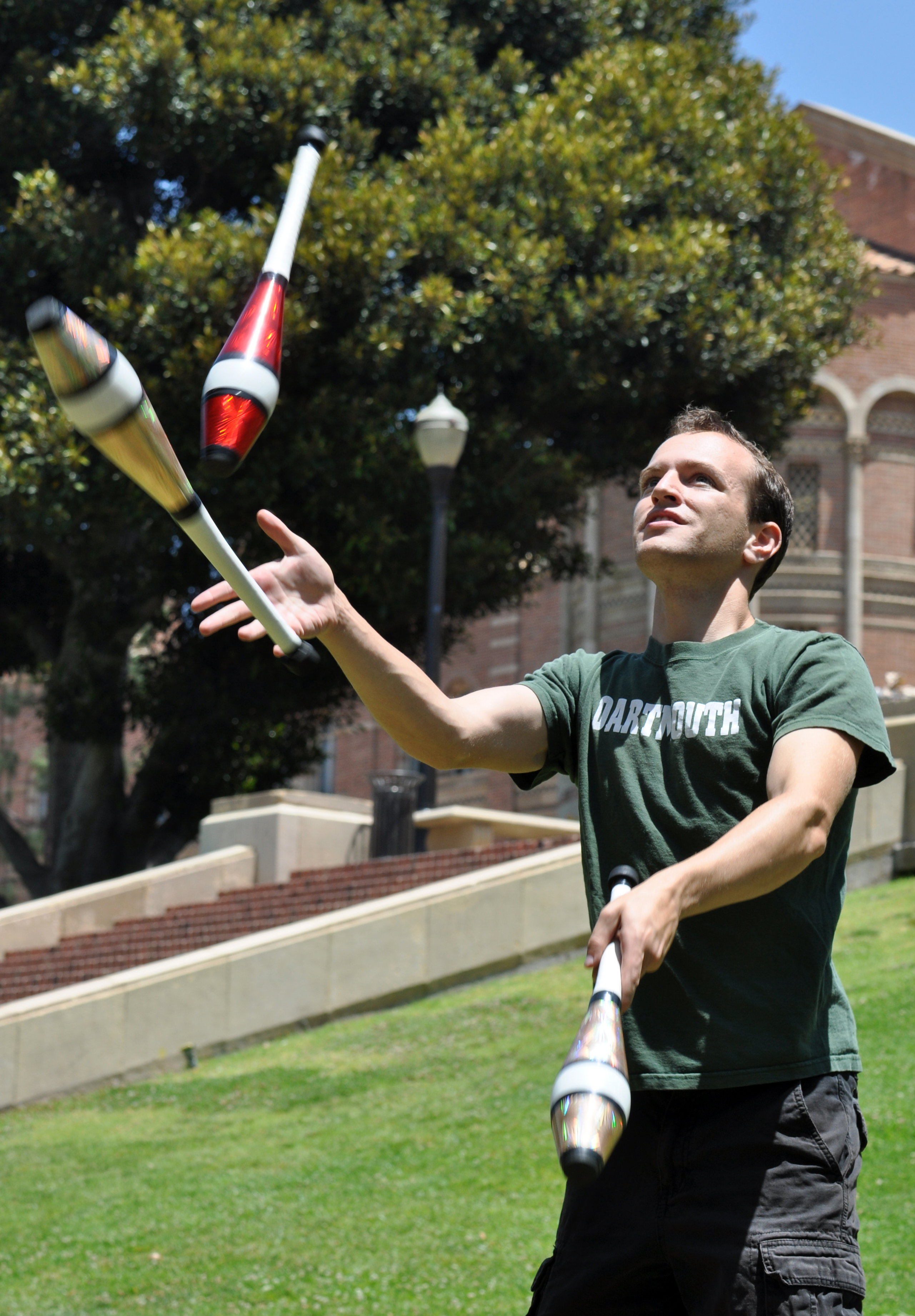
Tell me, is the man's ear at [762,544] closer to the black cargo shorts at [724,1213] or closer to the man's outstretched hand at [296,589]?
the man's outstretched hand at [296,589]

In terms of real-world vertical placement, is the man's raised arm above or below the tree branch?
above

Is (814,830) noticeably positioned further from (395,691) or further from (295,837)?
(295,837)

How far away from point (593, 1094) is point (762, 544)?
1.36m

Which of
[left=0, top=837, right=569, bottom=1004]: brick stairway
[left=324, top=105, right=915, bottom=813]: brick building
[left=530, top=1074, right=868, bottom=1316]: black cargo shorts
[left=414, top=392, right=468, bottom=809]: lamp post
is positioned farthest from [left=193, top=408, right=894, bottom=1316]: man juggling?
[left=324, top=105, right=915, bottom=813]: brick building

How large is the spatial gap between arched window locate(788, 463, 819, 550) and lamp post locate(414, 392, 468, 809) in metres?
14.6

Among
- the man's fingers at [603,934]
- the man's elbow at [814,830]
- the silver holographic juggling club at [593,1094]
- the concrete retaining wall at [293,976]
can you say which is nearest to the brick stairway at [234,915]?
the concrete retaining wall at [293,976]

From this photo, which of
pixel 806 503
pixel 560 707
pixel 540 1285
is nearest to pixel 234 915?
pixel 560 707

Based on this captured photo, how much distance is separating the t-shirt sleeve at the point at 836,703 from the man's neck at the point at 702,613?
0.20m

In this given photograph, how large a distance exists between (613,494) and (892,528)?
5.30 m

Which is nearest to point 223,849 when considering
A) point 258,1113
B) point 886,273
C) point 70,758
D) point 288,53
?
point 70,758

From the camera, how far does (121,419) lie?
78.7 inches

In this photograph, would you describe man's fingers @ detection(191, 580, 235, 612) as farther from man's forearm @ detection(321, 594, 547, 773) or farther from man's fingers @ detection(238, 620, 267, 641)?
man's forearm @ detection(321, 594, 547, 773)

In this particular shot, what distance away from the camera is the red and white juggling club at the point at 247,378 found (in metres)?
2.40

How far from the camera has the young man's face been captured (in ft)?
8.88
